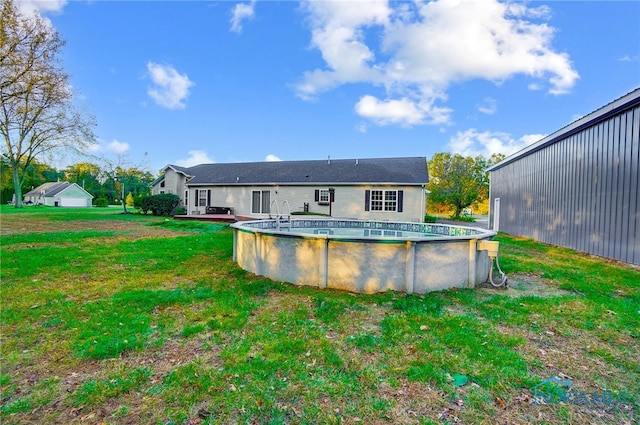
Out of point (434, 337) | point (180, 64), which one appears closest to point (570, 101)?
point (434, 337)

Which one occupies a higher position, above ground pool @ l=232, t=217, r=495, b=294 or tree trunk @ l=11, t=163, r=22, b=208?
tree trunk @ l=11, t=163, r=22, b=208

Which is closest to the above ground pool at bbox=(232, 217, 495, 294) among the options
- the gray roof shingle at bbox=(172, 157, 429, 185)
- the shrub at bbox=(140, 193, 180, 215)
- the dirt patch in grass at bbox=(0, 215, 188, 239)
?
the dirt patch in grass at bbox=(0, 215, 188, 239)

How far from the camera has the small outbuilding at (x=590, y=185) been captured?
7.38m

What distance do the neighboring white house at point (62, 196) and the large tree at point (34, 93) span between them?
25.1 metres

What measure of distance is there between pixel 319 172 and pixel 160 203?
39.2ft

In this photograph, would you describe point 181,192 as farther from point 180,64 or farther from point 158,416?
point 158,416

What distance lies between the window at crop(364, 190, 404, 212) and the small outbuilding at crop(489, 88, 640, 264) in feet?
19.5

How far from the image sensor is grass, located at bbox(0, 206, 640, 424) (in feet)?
6.79

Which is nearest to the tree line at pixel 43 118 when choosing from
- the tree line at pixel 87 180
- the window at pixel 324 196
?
the tree line at pixel 87 180

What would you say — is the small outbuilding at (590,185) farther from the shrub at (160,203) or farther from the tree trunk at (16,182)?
the tree trunk at (16,182)

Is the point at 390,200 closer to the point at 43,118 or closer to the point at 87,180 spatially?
the point at 43,118

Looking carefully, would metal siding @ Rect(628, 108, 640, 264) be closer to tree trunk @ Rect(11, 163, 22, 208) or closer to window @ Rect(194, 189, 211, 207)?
window @ Rect(194, 189, 211, 207)

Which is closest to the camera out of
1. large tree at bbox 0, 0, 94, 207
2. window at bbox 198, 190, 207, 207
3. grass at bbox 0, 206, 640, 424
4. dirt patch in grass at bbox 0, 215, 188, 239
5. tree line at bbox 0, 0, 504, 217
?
grass at bbox 0, 206, 640, 424

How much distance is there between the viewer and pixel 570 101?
1484 centimetres
